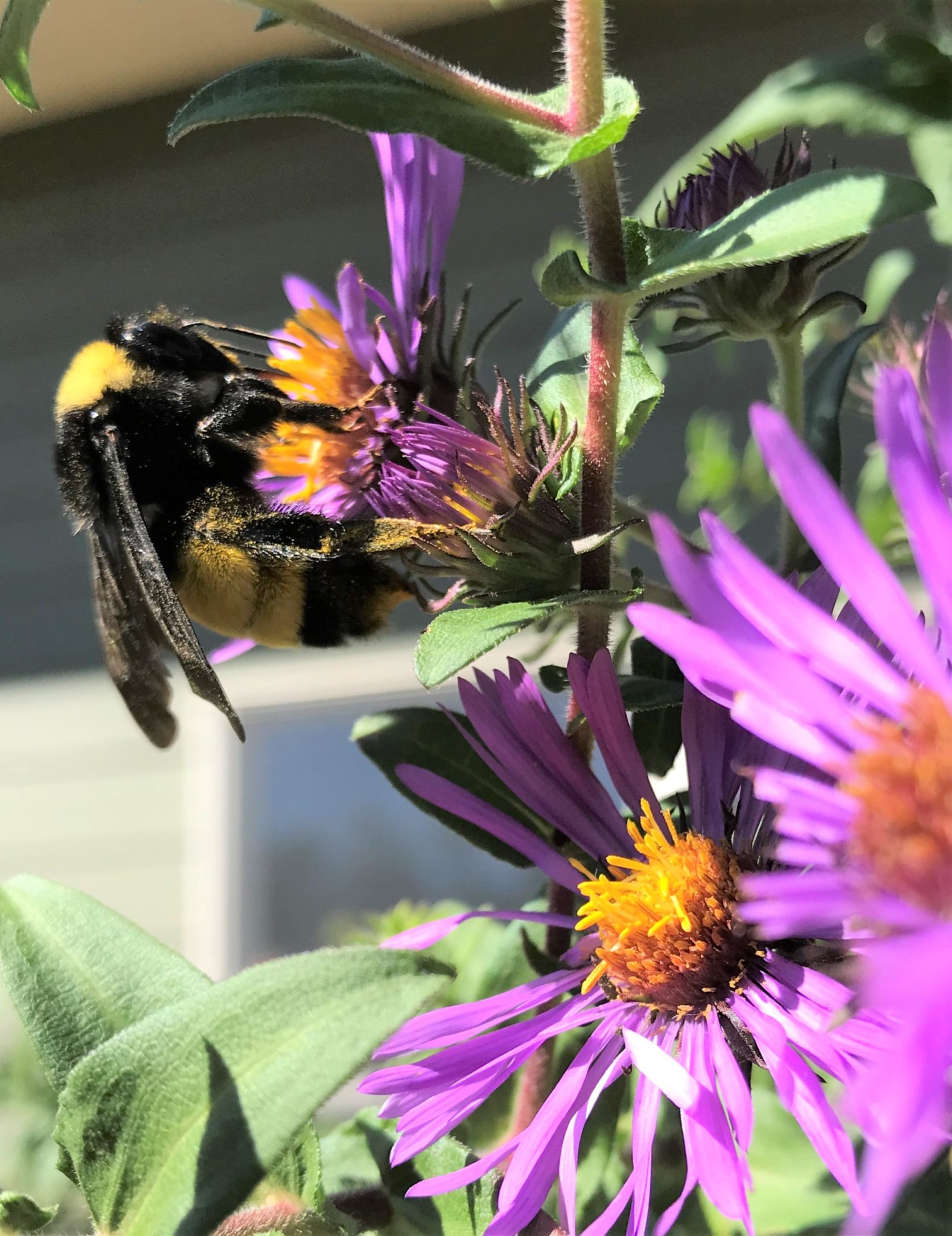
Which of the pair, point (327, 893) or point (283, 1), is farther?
point (327, 893)

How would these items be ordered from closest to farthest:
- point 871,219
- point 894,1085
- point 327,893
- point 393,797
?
point 894,1085
point 871,219
point 393,797
point 327,893

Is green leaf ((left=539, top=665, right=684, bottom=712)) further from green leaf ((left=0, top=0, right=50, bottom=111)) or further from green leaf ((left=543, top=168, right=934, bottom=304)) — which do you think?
green leaf ((left=0, top=0, right=50, bottom=111))

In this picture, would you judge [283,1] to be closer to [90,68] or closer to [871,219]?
[871,219]

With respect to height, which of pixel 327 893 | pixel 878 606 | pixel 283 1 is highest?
Result: pixel 283 1

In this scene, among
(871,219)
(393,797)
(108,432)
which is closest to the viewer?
(871,219)

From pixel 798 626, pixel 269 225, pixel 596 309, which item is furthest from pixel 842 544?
pixel 269 225

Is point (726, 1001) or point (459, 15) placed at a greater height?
point (459, 15)

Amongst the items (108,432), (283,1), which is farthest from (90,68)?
(283,1)

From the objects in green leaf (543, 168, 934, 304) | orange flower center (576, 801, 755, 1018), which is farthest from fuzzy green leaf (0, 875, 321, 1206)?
green leaf (543, 168, 934, 304)

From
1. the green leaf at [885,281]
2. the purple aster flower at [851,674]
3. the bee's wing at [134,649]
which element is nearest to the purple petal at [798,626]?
the purple aster flower at [851,674]
